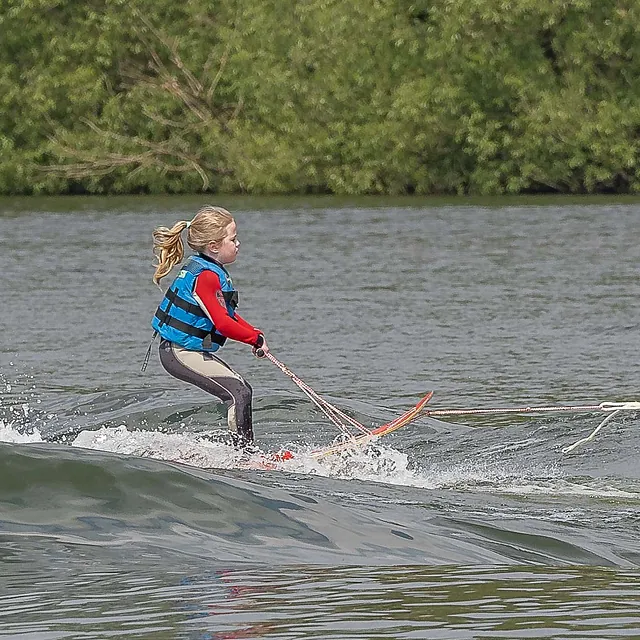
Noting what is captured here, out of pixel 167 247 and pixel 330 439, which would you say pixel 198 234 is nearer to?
pixel 167 247

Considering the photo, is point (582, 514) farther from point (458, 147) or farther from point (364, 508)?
point (458, 147)

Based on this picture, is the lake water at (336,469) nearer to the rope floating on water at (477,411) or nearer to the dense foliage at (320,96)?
the rope floating on water at (477,411)

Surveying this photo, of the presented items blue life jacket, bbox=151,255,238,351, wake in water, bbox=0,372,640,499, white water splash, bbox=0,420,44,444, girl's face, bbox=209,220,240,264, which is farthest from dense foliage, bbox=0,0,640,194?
girl's face, bbox=209,220,240,264

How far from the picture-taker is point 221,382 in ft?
33.3

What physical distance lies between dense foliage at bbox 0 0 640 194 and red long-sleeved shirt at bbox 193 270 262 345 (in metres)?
34.9

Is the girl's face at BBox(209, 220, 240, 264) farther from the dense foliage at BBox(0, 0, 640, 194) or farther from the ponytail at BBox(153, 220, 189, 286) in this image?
the dense foliage at BBox(0, 0, 640, 194)

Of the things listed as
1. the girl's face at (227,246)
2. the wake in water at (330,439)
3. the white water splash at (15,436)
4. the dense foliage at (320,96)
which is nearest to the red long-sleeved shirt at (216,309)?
the girl's face at (227,246)

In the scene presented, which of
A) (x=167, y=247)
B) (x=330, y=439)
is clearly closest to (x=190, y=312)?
(x=167, y=247)

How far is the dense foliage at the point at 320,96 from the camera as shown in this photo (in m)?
44.9

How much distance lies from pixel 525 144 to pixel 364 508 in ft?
122

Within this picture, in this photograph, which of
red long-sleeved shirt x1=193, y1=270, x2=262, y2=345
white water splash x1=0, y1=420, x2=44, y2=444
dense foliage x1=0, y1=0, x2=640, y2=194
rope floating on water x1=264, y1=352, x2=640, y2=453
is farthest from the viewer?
dense foliage x1=0, y1=0, x2=640, y2=194

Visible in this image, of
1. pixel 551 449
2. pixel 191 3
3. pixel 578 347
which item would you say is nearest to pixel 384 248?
pixel 578 347

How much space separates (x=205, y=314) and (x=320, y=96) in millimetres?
38456

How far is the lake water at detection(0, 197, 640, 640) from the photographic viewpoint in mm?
6578
